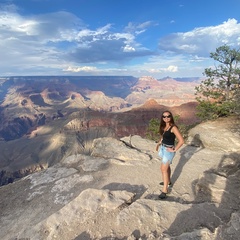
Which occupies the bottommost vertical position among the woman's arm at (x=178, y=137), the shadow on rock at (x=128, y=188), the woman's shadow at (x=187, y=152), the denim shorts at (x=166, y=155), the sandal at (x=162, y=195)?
the woman's shadow at (x=187, y=152)

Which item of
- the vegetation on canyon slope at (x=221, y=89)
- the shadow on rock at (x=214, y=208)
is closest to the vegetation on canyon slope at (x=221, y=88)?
the vegetation on canyon slope at (x=221, y=89)

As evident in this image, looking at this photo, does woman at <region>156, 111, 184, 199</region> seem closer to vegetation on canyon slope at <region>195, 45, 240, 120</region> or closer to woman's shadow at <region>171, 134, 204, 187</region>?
woman's shadow at <region>171, 134, 204, 187</region>

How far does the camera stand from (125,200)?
7.06 metres

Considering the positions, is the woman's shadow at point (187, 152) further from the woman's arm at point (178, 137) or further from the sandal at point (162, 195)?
the woman's arm at point (178, 137)

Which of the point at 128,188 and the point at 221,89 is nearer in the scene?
the point at 128,188

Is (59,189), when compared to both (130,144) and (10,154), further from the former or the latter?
(10,154)

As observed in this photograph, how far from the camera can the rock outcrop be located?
574cm

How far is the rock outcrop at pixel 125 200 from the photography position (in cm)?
574

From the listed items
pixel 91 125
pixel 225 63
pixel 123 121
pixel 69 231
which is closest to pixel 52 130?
pixel 91 125

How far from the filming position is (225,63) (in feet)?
62.5

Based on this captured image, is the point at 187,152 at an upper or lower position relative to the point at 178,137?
lower

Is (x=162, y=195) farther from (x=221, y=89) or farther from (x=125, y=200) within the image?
(x=221, y=89)

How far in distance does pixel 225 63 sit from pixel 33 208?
17374 mm

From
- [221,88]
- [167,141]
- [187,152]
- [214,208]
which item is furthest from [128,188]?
[221,88]
